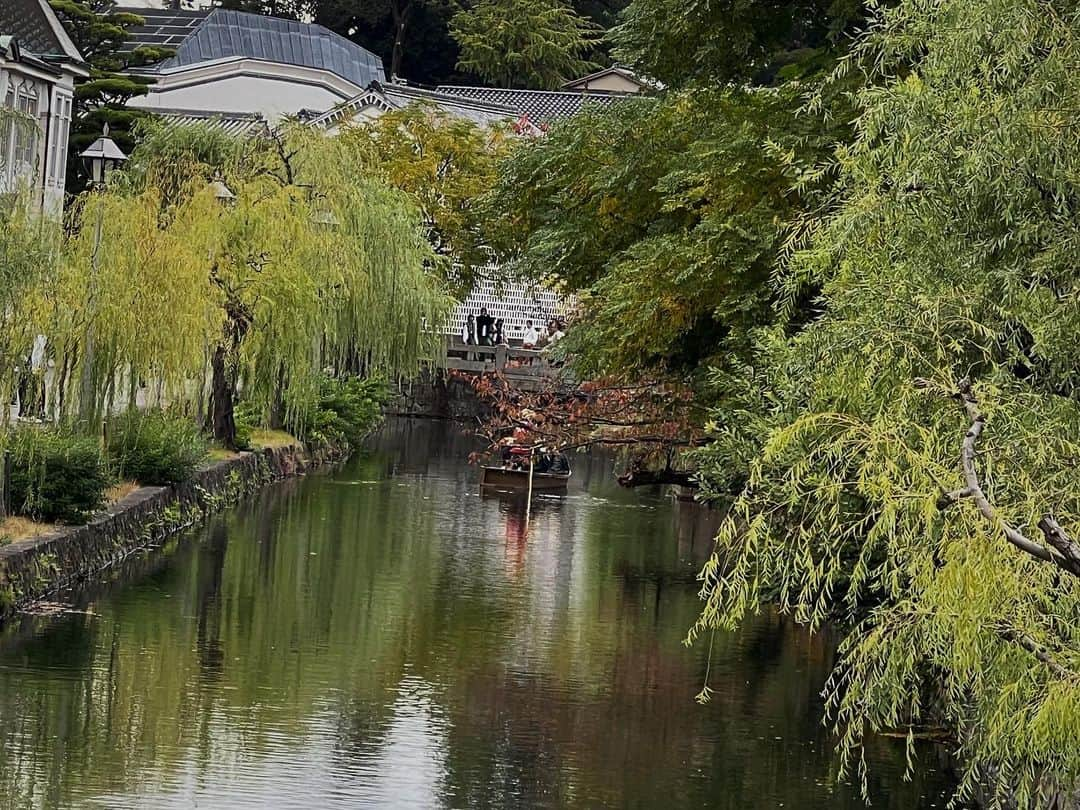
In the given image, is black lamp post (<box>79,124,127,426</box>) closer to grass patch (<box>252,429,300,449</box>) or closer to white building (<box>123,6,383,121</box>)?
grass patch (<box>252,429,300,449</box>)

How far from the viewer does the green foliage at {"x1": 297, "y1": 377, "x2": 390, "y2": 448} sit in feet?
109

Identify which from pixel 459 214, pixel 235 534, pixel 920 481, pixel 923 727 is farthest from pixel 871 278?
pixel 459 214

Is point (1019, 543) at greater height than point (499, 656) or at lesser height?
greater

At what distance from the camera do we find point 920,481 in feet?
26.2

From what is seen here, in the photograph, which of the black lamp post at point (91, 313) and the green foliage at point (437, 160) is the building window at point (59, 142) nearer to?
the green foliage at point (437, 160)

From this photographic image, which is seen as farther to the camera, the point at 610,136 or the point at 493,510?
the point at 493,510

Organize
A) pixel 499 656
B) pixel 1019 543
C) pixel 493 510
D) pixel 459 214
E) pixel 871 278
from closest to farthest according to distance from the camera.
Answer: pixel 1019 543 < pixel 871 278 < pixel 499 656 < pixel 493 510 < pixel 459 214

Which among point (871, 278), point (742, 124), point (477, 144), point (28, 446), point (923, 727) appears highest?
point (477, 144)

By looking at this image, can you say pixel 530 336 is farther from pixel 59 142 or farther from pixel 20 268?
pixel 20 268

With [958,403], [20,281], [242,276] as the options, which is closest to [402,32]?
[242,276]

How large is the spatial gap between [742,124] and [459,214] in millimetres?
24523

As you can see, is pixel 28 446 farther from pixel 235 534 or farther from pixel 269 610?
pixel 235 534

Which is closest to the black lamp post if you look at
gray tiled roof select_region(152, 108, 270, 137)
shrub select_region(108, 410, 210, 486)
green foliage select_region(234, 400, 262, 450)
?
shrub select_region(108, 410, 210, 486)

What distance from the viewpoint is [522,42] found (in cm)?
6122
